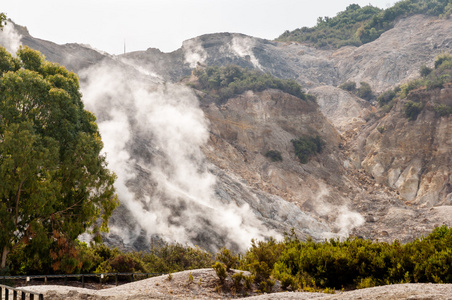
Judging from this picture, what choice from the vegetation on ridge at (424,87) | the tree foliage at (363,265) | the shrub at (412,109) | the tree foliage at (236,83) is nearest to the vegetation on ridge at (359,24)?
the vegetation on ridge at (424,87)

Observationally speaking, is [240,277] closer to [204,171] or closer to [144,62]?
[204,171]

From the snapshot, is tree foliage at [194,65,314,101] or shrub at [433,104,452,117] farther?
tree foliage at [194,65,314,101]

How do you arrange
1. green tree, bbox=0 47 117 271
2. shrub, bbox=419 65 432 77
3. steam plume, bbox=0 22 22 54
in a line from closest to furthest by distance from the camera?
green tree, bbox=0 47 117 271 → steam plume, bbox=0 22 22 54 → shrub, bbox=419 65 432 77

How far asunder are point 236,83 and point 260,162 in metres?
14.1

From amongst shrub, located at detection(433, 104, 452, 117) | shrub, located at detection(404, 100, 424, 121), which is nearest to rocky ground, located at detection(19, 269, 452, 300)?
shrub, located at detection(433, 104, 452, 117)

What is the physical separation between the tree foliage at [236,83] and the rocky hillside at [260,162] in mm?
1610

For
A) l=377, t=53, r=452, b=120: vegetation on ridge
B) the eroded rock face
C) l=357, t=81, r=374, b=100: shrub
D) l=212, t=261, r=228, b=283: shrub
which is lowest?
l=212, t=261, r=228, b=283: shrub

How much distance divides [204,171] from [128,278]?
21584mm

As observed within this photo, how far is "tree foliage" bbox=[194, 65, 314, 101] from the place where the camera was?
53.0 meters

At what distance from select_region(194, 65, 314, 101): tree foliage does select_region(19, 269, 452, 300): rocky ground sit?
140 feet

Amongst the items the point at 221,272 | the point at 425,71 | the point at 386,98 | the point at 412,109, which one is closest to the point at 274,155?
the point at 412,109

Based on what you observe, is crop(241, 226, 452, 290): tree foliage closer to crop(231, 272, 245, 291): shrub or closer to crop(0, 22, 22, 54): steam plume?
crop(231, 272, 245, 291): shrub

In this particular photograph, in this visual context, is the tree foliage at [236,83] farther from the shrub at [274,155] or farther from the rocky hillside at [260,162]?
the shrub at [274,155]

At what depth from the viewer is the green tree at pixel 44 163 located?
43.1ft
